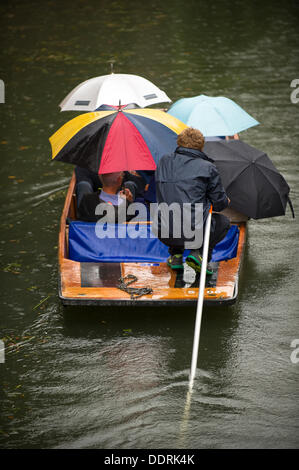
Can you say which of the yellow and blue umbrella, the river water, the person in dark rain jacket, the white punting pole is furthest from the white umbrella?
the white punting pole

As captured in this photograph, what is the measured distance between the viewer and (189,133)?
23.4 ft

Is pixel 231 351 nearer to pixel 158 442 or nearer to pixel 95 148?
pixel 158 442

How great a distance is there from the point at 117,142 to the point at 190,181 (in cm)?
109

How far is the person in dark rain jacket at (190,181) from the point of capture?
7.09m

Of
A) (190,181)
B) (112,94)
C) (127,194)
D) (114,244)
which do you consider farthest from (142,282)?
(112,94)

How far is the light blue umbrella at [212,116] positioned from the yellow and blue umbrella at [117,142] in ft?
3.84

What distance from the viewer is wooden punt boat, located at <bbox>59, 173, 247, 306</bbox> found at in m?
→ 6.92

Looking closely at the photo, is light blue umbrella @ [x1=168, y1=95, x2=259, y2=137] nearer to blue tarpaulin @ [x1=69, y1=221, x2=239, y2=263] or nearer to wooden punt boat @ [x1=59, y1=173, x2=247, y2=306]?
wooden punt boat @ [x1=59, y1=173, x2=247, y2=306]

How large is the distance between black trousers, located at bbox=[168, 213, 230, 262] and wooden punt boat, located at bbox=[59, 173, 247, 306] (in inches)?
7.4

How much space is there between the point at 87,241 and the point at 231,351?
1.98 metres

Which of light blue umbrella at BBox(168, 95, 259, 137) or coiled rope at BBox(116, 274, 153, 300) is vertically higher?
light blue umbrella at BBox(168, 95, 259, 137)

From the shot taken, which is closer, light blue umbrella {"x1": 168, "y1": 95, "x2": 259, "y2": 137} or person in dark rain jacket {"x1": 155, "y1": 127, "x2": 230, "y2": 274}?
person in dark rain jacket {"x1": 155, "y1": 127, "x2": 230, "y2": 274}

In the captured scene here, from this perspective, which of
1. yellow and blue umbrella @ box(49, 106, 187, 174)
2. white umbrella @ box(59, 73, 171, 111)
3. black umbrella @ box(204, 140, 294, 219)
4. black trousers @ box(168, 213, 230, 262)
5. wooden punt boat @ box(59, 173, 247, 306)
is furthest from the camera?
white umbrella @ box(59, 73, 171, 111)

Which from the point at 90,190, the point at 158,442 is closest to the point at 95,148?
the point at 90,190
